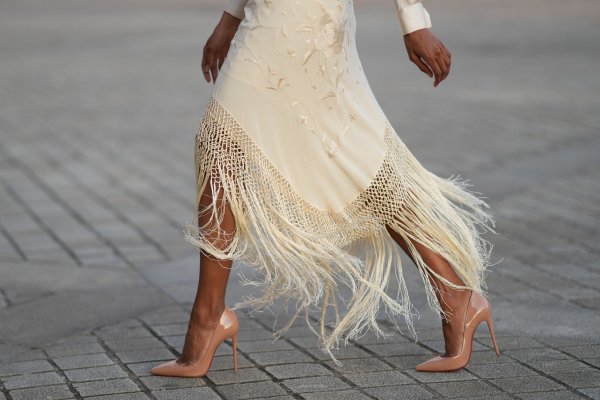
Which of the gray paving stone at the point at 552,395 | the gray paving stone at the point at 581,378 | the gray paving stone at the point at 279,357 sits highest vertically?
the gray paving stone at the point at 552,395

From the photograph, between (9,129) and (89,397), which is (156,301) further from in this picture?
(9,129)

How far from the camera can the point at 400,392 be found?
321 centimetres

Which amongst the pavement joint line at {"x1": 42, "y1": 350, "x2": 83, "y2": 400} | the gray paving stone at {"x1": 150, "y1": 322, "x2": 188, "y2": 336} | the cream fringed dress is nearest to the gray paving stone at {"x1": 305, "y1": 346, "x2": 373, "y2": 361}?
the cream fringed dress

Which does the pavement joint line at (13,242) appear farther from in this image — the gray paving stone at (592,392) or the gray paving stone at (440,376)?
the gray paving stone at (592,392)

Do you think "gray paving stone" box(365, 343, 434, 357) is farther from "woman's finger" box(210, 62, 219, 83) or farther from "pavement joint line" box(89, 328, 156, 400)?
"woman's finger" box(210, 62, 219, 83)

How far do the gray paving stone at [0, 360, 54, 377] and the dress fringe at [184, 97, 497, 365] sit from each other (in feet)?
2.18

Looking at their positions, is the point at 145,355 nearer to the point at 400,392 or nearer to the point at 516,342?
the point at 400,392

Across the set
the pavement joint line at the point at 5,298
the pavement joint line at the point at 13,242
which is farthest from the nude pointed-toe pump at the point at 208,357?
the pavement joint line at the point at 13,242

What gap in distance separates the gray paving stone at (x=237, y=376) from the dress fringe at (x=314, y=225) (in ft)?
0.70

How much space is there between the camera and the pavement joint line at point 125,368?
325cm

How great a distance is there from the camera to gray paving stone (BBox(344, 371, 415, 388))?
3293mm

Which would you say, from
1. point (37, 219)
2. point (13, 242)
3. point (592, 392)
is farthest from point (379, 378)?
point (37, 219)

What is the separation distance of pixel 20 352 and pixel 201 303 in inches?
29.8

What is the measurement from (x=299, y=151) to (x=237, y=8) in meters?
0.52
